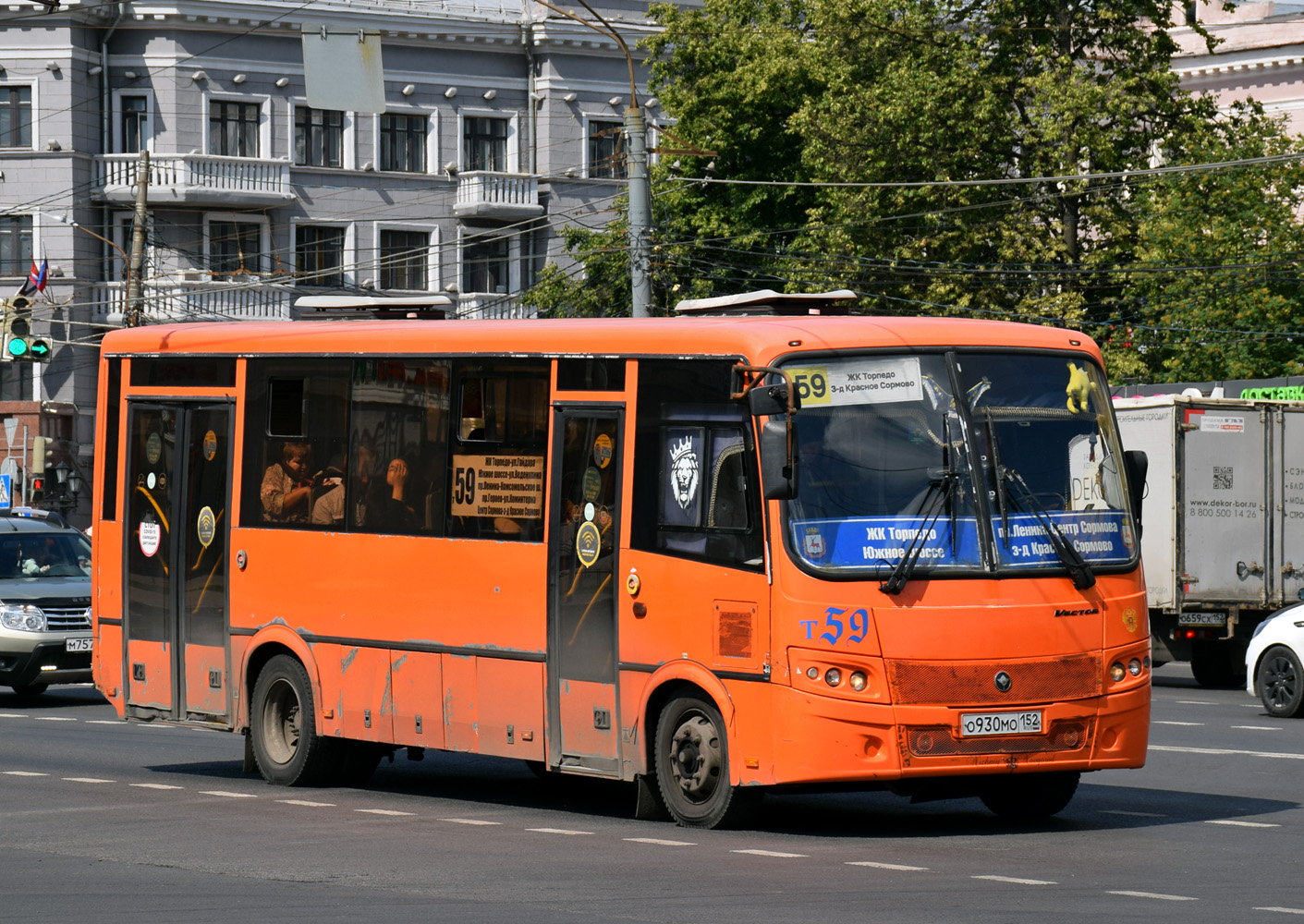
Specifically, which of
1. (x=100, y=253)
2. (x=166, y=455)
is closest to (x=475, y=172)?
(x=100, y=253)

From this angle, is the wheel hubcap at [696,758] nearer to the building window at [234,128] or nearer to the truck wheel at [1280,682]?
the truck wheel at [1280,682]

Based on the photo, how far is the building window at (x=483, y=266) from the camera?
186 feet

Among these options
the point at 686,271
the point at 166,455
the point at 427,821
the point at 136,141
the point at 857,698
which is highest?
the point at 136,141

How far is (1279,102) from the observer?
184 feet

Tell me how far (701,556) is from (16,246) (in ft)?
145

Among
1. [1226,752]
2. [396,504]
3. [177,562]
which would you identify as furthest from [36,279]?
[1226,752]

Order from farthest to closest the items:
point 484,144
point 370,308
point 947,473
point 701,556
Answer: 1. point 484,144
2. point 370,308
3. point 701,556
4. point 947,473

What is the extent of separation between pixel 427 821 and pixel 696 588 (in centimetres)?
223

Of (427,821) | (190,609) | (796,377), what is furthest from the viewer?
(190,609)

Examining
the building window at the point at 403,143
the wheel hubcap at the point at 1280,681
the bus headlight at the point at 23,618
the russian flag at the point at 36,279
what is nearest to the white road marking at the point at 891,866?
the wheel hubcap at the point at 1280,681

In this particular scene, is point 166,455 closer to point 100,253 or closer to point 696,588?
point 696,588

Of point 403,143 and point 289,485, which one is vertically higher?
point 403,143

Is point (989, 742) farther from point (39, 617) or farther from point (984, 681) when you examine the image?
point (39, 617)

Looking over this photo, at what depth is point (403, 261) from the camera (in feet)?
184
